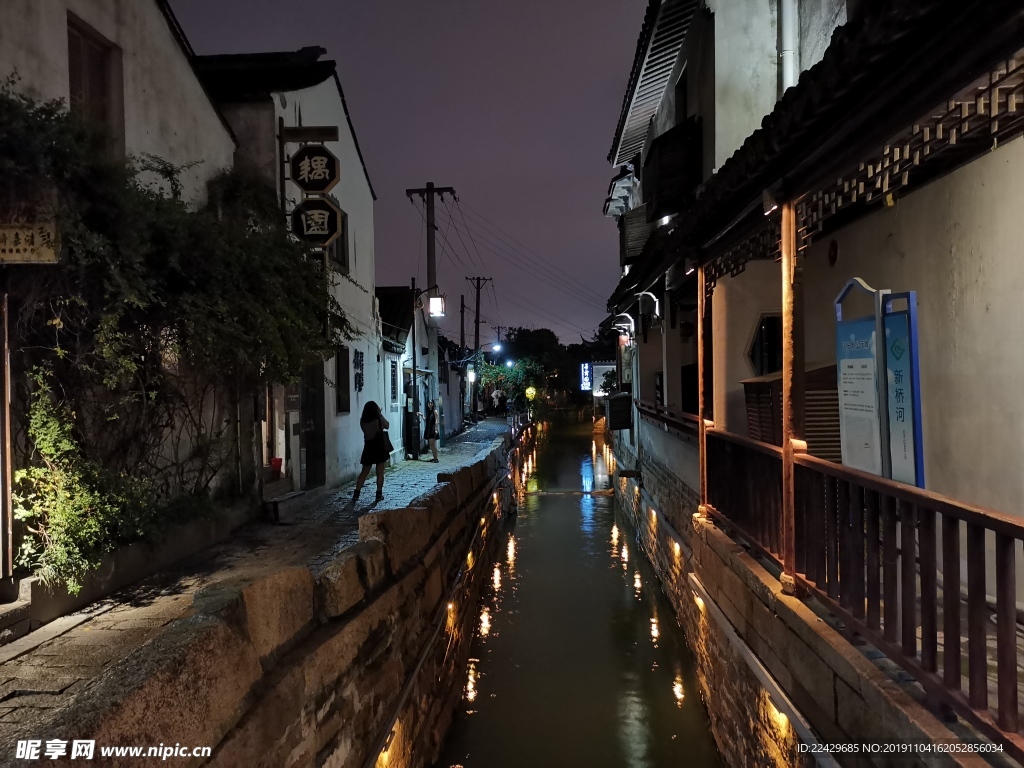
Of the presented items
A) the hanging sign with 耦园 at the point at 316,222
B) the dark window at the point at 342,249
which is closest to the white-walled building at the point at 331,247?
the dark window at the point at 342,249

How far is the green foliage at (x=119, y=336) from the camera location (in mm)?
5703

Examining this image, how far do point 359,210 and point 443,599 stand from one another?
11081 millimetres

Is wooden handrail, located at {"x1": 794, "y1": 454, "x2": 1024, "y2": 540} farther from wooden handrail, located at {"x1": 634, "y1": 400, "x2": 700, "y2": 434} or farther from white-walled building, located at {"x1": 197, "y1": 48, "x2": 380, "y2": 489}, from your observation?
white-walled building, located at {"x1": 197, "y1": 48, "x2": 380, "y2": 489}

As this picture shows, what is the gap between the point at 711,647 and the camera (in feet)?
23.0

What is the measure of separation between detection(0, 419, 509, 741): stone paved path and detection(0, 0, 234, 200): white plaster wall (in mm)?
5284

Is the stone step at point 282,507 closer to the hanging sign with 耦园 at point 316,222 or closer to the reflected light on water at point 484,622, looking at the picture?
the reflected light on water at point 484,622

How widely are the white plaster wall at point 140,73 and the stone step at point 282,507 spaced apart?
16.7 ft

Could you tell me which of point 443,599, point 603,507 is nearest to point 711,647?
point 443,599

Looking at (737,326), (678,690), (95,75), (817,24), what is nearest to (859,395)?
(737,326)

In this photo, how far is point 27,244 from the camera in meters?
5.39

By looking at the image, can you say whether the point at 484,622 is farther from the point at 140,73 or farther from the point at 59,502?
the point at 140,73

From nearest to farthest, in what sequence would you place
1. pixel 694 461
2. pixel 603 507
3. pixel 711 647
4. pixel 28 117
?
1. pixel 28 117
2. pixel 711 647
3. pixel 694 461
4. pixel 603 507

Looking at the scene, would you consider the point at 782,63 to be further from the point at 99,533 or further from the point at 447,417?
the point at 447,417

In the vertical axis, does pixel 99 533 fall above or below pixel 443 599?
above
